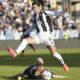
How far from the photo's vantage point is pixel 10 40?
2483 centimetres

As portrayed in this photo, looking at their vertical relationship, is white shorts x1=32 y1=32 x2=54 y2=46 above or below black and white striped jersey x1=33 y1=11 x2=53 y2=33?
below

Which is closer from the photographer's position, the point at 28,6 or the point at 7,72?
the point at 7,72

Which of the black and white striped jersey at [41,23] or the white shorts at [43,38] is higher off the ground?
the black and white striped jersey at [41,23]

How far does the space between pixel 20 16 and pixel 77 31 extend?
3.73 metres

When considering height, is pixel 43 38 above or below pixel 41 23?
below

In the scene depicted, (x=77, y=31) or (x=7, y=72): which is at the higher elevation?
(x=7, y=72)

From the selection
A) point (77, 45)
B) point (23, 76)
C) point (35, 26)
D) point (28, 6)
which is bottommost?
point (77, 45)

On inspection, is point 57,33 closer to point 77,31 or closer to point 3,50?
point 77,31

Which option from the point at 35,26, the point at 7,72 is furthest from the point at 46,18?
the point at 7,72

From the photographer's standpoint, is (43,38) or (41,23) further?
(41,23)

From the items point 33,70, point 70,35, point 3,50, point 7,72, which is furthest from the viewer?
point 70,35

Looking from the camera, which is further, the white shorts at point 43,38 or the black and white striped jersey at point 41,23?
the black and white striped jersey at point 41,23

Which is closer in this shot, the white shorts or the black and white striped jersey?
the white shorts

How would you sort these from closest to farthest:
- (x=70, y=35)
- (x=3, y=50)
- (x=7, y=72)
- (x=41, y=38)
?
(x=41, y=38) < (x=7, y=72) < (x=3, y=50) < (x=70, y=35)
